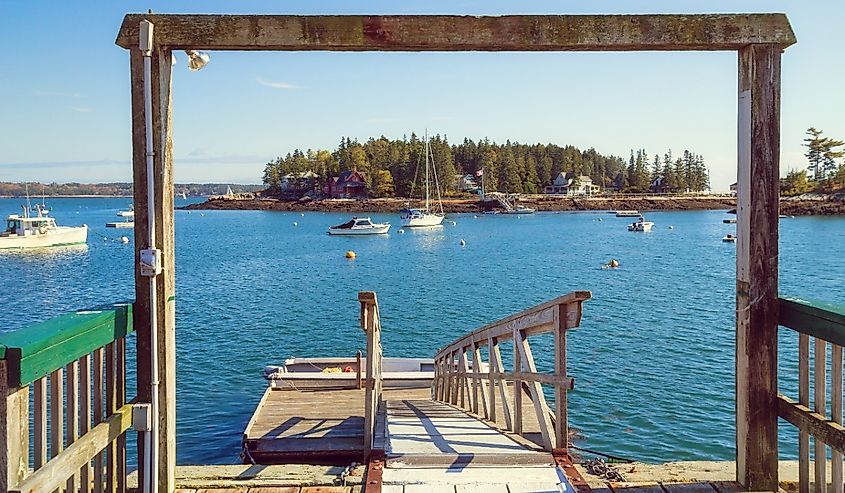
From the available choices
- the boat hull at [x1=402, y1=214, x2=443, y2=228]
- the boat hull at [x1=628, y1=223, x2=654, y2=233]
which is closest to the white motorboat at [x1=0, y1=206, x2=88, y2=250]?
the boat hull at [x1=402, y1=214, x2=443, y2=228]

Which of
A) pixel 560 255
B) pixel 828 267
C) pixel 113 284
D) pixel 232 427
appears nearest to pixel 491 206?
Answer: pixel 560 255

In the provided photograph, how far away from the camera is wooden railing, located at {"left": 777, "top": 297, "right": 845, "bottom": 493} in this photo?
3584mm

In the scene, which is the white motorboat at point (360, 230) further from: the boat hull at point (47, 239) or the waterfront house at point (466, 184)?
the waterfront house at point (466, 184)

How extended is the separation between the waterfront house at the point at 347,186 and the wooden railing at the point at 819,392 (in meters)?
144

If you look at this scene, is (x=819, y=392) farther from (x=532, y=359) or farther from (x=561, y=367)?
(x=532, y=359)

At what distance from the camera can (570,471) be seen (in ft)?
14.6

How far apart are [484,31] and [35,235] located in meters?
69.3

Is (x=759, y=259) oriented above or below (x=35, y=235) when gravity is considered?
above

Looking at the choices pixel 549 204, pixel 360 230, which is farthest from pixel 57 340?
pixel 549 204

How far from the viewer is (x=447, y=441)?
5.25 m

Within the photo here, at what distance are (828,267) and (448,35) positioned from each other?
4984cm

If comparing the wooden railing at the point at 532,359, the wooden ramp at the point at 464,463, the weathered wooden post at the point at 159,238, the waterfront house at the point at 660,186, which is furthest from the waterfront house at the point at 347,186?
the weathered wooden post at the point at 159,238

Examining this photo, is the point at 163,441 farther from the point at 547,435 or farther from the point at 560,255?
the point at 560,255

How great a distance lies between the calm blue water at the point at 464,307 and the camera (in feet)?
50.2
